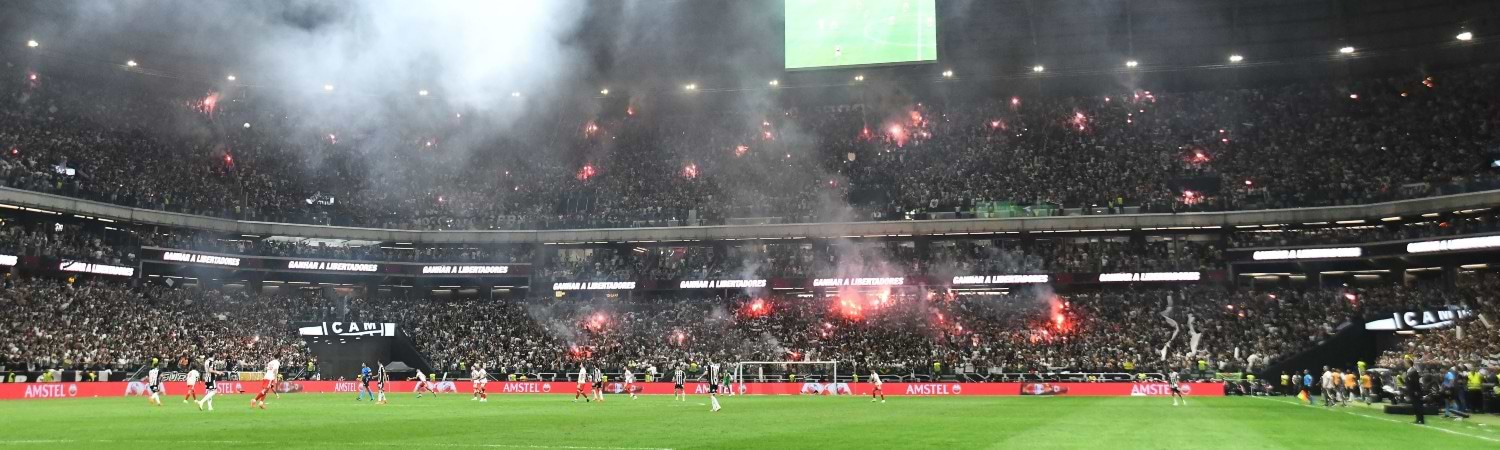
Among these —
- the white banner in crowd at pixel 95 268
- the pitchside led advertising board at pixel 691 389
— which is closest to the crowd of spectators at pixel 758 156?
the white banner in crowd at pixel 95 268

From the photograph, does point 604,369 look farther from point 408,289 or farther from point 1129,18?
point 1129,18

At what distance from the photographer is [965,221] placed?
63750 millimetres

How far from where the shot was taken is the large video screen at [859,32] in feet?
134

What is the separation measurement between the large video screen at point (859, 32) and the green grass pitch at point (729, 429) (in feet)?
48.9

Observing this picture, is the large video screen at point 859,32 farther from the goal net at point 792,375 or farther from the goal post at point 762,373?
the goal post at point 762,373

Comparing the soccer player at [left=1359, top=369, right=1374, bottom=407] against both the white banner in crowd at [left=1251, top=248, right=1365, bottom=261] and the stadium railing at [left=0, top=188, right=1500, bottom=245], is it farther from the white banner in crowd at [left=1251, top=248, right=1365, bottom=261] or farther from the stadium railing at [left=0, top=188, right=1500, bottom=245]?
the stadium railing at [left=0, top=188, right=1500, bottom=245]

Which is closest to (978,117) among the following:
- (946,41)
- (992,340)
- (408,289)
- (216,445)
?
(946,41)

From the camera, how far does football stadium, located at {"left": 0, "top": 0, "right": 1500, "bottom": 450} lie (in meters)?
47.5

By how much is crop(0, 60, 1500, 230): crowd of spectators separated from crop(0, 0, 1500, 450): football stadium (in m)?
0.23

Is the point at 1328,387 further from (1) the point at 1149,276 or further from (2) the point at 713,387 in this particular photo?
(2) the point at 713,387

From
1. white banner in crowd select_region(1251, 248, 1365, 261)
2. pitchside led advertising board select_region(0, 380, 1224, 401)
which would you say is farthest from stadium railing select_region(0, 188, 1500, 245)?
pitchside led advertising board select_region(0, 380, 1224, 401)

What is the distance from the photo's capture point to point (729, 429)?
23109 mm

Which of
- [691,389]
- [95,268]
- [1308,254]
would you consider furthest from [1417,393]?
[95,268]

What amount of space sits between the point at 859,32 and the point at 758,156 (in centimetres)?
2988
